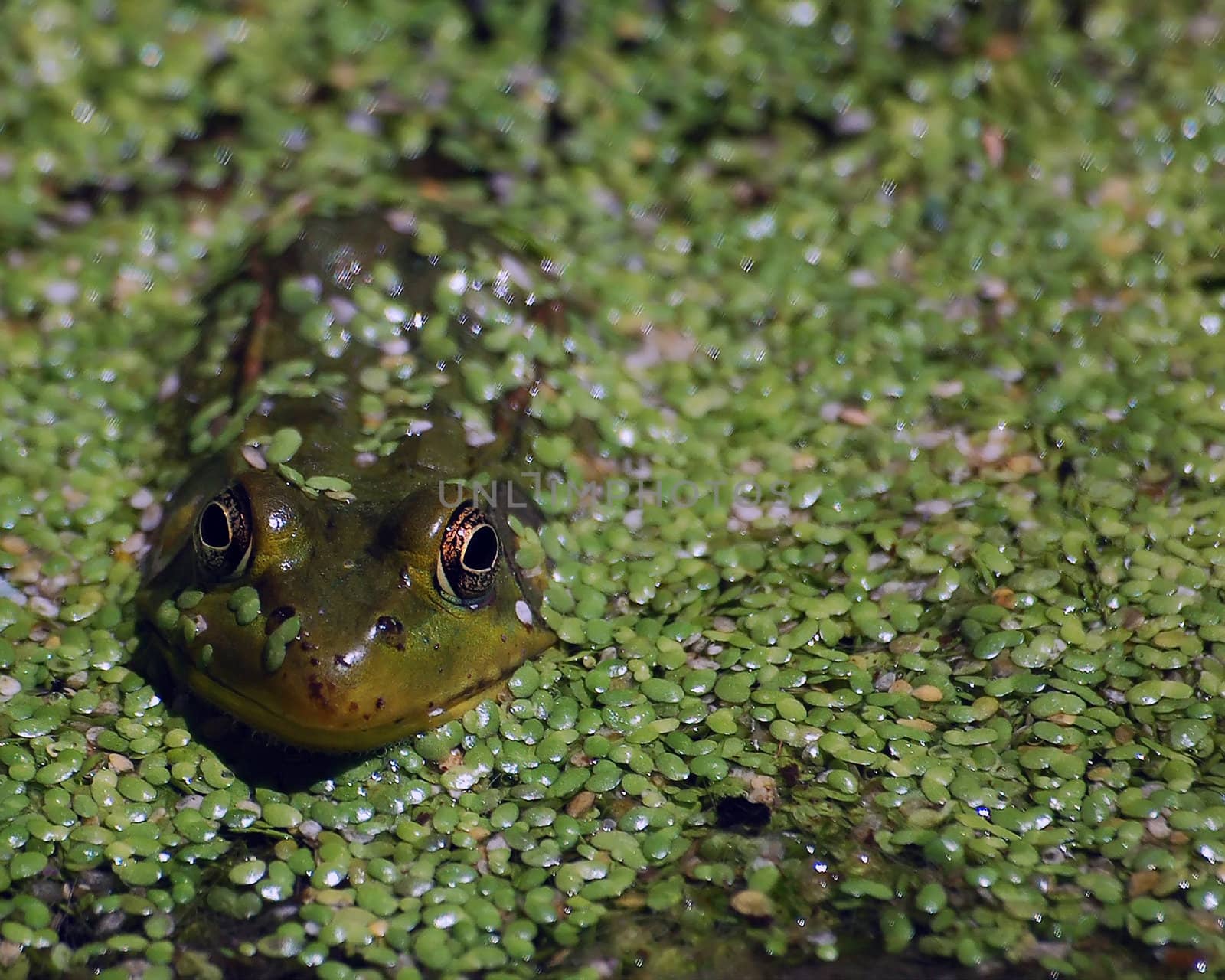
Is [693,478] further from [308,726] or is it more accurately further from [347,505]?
[308,726]

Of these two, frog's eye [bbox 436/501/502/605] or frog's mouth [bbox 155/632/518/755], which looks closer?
frog's mouth [bbox 155/632/518/755]

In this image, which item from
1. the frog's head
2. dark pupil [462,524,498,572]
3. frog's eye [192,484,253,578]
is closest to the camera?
the frog's head

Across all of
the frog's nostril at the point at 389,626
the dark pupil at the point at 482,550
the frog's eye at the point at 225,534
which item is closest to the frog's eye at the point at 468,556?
the dark pupil at the point at 482,550

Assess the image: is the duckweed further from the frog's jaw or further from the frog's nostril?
the frog's nostril

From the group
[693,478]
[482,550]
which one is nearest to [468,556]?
[482,550]

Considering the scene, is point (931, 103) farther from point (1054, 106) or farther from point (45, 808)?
point (45, 808)

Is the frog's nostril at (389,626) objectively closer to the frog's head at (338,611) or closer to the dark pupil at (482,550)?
the frog's head at (338,611)

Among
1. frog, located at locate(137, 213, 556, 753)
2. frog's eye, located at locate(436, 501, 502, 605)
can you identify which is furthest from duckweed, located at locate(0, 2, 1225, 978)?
frog's eye, located at locate(436, 501, 502, 605)
